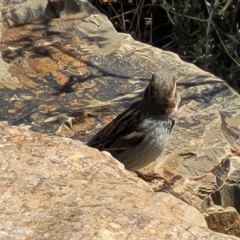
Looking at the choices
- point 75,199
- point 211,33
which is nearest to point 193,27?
point 211,33

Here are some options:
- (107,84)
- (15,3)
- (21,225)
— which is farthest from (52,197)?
(15,3)

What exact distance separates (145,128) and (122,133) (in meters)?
0.14

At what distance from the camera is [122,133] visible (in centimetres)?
466

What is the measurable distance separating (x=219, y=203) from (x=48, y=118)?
113cm

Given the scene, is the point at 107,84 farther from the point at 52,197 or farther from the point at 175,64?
the point at 52,197

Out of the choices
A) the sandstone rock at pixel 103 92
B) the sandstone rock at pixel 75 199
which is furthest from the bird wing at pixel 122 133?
the sandstone rock at pixel 75 199

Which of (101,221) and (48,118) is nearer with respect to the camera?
(101,221)

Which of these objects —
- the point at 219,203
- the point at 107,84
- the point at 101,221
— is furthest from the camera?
the point at 107,84

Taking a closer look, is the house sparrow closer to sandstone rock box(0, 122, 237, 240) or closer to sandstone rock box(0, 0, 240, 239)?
sandstone rock box(0, 0, 240, 239)

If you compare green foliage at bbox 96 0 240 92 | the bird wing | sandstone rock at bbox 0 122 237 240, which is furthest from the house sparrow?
sandstone rock at bbox 0 122 237 240

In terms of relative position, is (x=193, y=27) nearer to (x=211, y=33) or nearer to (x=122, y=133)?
(x=211, y=33)

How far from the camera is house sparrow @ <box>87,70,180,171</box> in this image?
4582mm

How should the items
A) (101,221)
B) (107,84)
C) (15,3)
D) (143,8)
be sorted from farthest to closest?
(143,8) < (15,3) < (107,84) < (101,221)

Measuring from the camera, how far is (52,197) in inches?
104
